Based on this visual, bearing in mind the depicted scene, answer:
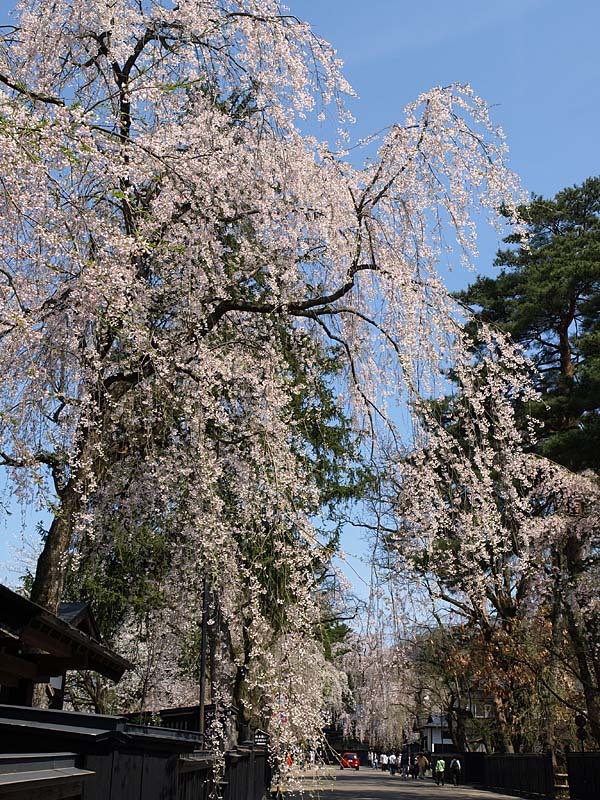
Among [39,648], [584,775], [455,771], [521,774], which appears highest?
[39,648]

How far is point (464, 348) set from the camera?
7547 millimetres

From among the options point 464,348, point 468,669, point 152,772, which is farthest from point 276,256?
point 468,669

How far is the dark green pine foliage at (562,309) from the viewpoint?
15883 millimetres

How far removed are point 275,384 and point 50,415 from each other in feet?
6.91

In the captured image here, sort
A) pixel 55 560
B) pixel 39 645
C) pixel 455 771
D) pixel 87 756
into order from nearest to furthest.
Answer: pixel 87 756, pixel 39 645, pixel 55 560, pixel 455 771

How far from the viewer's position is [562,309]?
59.7ft

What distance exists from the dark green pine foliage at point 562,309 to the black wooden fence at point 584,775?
20.5ft

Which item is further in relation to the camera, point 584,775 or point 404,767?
point 404,767

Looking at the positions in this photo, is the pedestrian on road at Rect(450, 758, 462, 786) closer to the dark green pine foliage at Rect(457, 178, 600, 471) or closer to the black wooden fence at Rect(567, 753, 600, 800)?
the black wooden fence at Rect(567, 753, 600, 800)

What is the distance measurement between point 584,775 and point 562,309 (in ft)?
33.9

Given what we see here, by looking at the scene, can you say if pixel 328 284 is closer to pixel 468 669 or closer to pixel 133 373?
pixel 133 373

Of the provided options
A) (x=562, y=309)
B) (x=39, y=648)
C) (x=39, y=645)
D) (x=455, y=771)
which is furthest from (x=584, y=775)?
(x=455, y=771)

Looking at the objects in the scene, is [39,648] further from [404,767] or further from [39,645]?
[404,767]

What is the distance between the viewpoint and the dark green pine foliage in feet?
52.1
